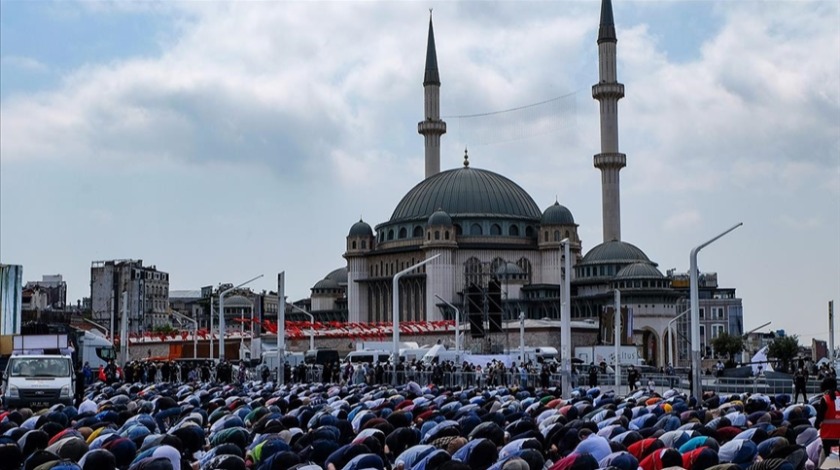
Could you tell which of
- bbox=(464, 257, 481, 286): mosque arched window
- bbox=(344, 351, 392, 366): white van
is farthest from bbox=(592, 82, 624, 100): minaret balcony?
bbox=(344, 351, 392, 366): white van

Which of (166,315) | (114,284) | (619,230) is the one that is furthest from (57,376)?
(166,315)

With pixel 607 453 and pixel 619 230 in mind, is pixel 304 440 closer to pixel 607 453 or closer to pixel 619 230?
pixel 607 453

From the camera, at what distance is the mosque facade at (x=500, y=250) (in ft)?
323

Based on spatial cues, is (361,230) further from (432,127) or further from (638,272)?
(638,272)

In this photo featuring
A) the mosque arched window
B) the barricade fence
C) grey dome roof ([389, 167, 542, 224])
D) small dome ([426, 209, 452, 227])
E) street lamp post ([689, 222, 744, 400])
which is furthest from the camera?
grey dome roof ([389, 167, 542, 224])

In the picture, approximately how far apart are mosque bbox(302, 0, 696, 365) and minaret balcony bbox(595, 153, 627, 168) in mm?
85

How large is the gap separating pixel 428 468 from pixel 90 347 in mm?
52153

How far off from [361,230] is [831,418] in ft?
320

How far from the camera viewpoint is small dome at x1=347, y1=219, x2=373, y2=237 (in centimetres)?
11519

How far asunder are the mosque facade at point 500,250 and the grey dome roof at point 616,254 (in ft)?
0.35

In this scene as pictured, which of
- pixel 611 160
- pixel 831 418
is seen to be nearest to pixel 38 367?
pixel 831 418

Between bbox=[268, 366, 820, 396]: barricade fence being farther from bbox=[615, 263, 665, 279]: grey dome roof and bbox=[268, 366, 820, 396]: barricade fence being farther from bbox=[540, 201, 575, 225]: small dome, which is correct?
bbox=[540, 201, 575, 225]: small dome

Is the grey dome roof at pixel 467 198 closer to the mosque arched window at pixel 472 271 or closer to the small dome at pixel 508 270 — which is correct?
the mosque arched window at pixel 472 271

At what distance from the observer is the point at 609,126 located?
334ft
